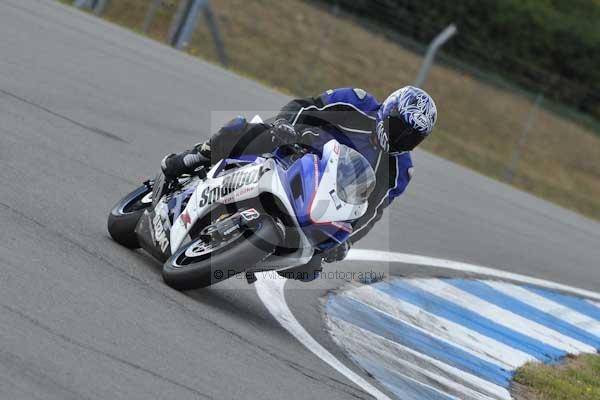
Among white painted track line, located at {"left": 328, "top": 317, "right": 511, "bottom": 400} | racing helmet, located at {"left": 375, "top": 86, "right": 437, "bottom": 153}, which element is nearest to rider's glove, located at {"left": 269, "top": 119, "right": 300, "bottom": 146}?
racing helmet, located at {"left": 375, "top": 86, "right": 437, "bottom": 153}

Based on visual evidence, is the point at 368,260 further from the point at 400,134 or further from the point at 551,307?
the point at 400,134

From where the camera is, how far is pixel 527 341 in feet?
32.5

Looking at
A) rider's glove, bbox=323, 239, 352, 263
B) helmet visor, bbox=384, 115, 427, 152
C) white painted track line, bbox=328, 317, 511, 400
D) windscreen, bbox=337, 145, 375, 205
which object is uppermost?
helmet visor, bbox=384, 115, 427, 152

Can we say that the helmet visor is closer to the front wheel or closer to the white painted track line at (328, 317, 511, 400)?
the front wheel

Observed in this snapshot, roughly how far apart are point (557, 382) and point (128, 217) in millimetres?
3293

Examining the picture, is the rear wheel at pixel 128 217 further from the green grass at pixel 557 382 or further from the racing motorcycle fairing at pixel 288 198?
the green grass at pixel 557 382

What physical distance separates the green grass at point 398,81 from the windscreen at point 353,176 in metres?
14.4

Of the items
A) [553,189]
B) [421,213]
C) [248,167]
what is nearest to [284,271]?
[248,167]

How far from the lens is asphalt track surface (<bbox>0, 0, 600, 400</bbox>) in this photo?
17.5 ft

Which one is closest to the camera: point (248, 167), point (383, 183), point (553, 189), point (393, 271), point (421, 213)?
point (248, 167)

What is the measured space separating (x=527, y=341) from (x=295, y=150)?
3.81m

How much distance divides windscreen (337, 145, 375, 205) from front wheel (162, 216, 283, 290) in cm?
46

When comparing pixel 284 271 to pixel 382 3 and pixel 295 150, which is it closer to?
→ pixel 295 150

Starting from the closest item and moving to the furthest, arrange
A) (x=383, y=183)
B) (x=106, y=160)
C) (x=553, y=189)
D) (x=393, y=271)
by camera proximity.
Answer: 1. (x=383, y=183)
2. (x=106, y=160)
3. (x=393, y=271)
4. (x=553, y=189)
